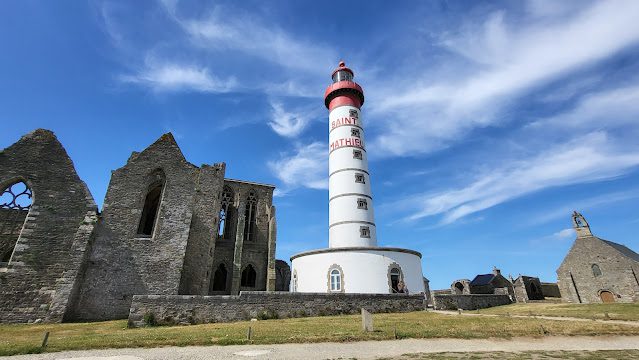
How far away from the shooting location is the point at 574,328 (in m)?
11.2

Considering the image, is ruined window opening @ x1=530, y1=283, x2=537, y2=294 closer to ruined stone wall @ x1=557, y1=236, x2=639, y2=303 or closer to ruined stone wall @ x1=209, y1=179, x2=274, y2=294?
ruined stone wall @ x1=557, y1=236, x2=639, y2=303

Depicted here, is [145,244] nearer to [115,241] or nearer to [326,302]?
[115,241]

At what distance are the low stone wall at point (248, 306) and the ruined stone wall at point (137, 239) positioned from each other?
5.06 meters

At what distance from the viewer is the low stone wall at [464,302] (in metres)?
20.4

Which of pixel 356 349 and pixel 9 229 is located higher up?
pixel 9 229

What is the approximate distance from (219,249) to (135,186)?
10349mm

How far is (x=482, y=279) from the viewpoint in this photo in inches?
1768

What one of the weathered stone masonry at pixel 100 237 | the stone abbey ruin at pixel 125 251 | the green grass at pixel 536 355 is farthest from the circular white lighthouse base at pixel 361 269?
the green grass at pixel 536 355

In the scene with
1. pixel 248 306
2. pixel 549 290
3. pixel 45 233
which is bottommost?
pixel 248 306

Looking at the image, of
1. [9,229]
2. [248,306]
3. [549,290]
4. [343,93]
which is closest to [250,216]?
[343,93]

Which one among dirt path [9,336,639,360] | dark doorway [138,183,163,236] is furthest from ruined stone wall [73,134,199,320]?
dirt path [9,336,639,360]

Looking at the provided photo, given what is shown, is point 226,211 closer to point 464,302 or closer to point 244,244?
point 244,244

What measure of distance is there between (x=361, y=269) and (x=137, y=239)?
14.6 meters

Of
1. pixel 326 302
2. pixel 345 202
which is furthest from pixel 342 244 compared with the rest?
pixel 326 302
